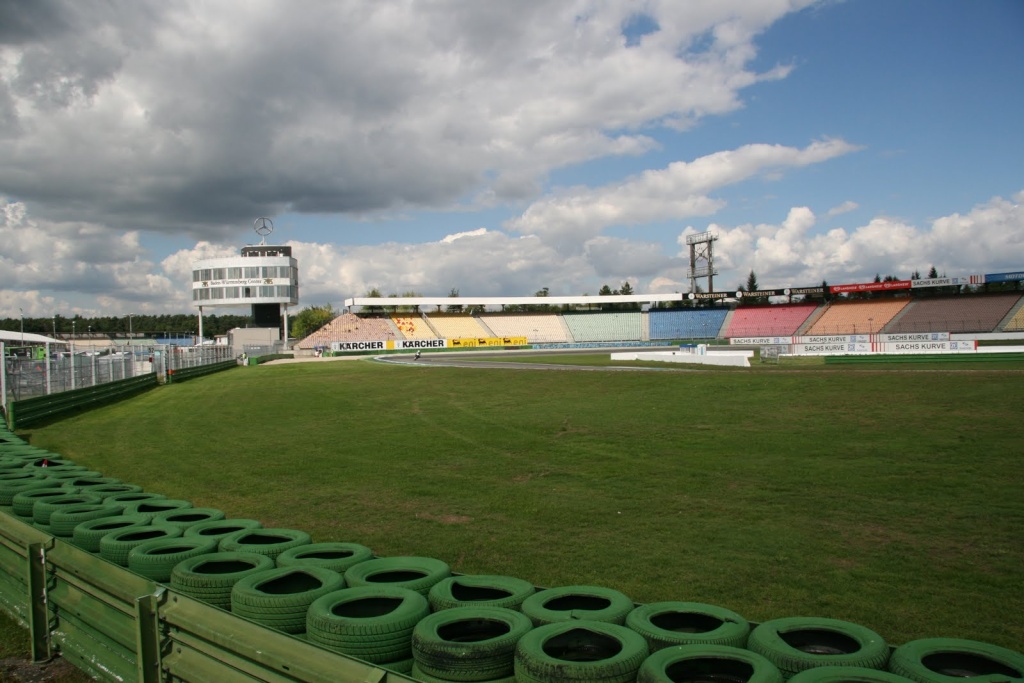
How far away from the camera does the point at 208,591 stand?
4.68 m

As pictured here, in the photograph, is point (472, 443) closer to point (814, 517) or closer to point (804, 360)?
point (814, 517)

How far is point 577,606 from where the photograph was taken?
14.7ft

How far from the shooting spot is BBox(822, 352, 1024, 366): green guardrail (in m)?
38.8

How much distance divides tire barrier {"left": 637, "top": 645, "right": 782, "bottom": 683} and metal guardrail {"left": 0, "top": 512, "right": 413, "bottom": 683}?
1315mm

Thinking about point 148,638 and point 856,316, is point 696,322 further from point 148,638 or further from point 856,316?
point 148,638

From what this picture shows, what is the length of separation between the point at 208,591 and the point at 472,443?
11635mm

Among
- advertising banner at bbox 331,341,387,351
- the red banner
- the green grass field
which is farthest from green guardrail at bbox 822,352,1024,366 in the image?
advertising banner at bbox 331,341,387,351

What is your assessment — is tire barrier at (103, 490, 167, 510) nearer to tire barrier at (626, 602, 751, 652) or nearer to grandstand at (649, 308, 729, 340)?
tire barrier at (626, 602, 751, 652)

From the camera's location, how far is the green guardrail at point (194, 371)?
42.1m

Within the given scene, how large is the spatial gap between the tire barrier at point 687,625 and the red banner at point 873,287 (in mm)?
88329

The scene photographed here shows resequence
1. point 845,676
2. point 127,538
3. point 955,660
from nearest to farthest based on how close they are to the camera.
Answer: point 845,676 < point 955,660 < point 127,538

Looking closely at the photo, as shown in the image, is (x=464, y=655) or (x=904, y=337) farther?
(x=904, y=337)

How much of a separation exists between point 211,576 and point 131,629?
22.2 inches

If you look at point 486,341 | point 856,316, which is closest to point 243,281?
point 486,341
